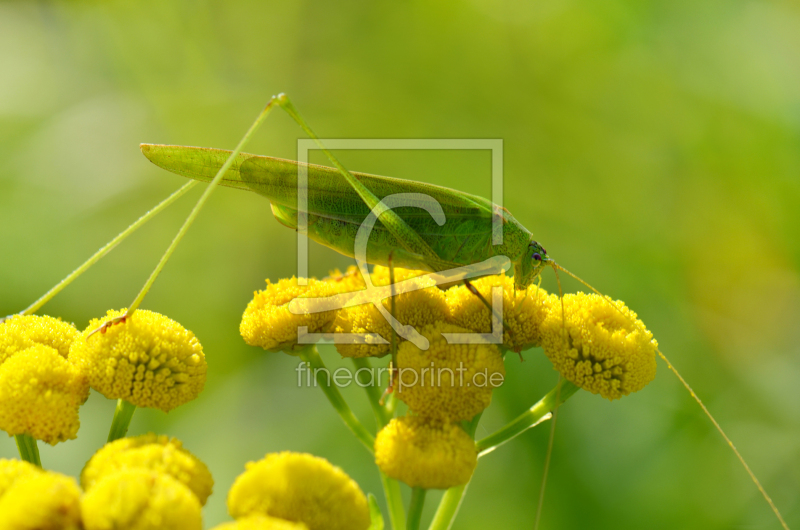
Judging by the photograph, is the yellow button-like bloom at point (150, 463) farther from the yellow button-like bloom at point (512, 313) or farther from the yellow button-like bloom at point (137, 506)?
the yellow button-like bloom at point (512, 313)

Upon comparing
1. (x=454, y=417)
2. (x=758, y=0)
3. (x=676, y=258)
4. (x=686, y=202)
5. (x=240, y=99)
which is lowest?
(x=454, y=417)

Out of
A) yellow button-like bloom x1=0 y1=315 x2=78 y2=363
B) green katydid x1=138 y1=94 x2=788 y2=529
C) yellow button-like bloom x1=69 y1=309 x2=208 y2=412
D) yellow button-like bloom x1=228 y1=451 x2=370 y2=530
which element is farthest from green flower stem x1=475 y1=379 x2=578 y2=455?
yellow button-like bloom x1=0 y1=315 x2=78 y2=363

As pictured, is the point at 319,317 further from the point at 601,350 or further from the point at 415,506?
the point at 601,350

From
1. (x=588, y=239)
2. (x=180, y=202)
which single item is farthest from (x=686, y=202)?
(x=180, y=202)

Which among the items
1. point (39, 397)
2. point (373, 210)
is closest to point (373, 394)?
point (373, 210)

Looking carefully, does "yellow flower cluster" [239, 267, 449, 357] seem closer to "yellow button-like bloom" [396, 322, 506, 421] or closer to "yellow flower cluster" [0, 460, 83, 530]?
"yellow button-like bloom" [396, 322, 506, 421]

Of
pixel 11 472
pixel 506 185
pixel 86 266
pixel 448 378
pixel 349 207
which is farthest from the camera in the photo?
pixel 506 185

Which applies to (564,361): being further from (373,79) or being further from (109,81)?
(109,81)
